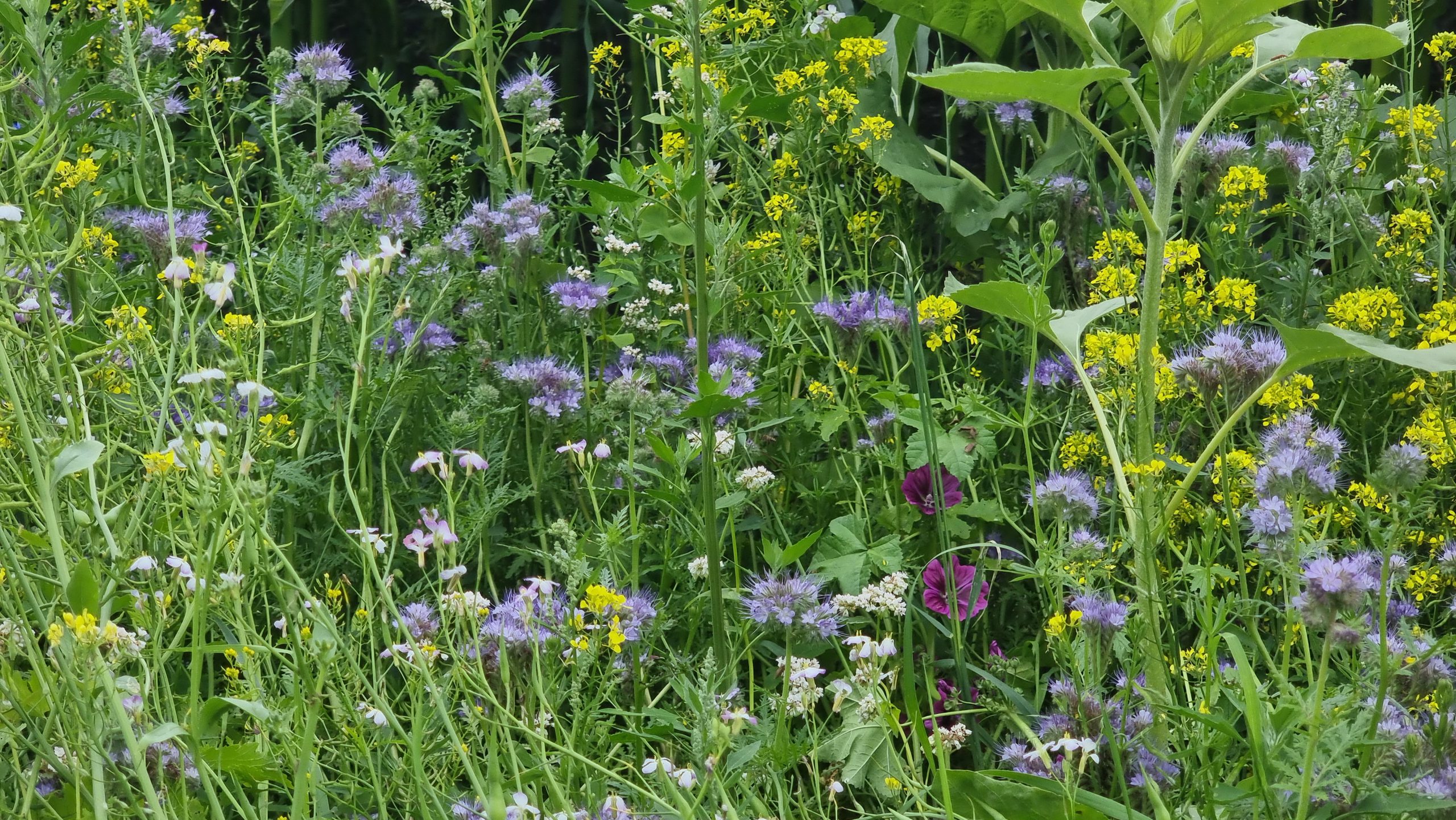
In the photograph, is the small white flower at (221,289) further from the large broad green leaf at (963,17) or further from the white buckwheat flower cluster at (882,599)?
the large broad green leaf at (963,17)

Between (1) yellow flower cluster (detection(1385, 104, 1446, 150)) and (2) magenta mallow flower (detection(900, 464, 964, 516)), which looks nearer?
(2) magenta mallow flower (detection(900, 464, 964, 516))

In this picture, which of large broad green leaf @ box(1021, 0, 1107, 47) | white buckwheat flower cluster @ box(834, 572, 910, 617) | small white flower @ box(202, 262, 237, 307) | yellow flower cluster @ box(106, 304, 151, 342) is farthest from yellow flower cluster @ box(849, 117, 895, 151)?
small white flower @ box(202, 262, 237, 307)

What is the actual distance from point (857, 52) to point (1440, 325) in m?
1.10

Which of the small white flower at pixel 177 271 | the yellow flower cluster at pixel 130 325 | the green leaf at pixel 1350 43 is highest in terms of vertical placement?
the green leaf at pixel 1350 43

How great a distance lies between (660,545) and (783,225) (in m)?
0.63

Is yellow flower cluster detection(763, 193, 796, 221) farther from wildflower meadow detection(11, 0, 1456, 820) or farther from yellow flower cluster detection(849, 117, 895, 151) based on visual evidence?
yellow flower cluster detection(849, 117, 895, 151)

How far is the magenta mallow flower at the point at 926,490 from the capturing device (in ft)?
6.63

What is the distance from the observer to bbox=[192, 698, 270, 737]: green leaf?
1003 millimetres

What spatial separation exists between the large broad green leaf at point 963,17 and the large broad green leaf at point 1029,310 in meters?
1.03

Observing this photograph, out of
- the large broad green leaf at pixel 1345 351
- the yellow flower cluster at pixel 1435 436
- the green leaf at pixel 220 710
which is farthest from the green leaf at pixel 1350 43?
the green leaf at pixel 220 710

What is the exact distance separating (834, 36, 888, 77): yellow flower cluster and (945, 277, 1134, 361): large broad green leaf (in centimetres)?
98

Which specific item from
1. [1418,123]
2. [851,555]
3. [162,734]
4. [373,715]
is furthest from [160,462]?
[1418,123]

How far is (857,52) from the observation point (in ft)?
8.17

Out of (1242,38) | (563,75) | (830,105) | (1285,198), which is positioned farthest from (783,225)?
(563,75)
